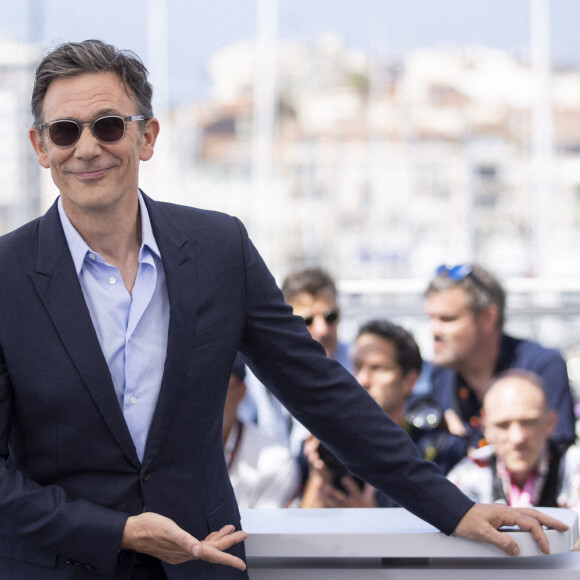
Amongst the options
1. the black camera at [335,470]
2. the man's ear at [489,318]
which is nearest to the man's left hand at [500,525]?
the black camera at [335,470]

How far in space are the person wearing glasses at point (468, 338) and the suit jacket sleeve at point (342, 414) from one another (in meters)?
2.15

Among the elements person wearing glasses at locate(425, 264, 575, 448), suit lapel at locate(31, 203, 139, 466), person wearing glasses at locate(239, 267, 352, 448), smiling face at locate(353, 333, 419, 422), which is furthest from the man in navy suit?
person wearing glasses at locate(425, 264, 575, 448)

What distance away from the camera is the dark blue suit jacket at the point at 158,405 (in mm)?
1281

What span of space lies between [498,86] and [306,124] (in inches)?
229

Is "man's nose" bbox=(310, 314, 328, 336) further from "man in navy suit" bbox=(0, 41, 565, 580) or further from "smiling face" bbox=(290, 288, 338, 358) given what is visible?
"man in navy suit" bbox=(0, 41, 565, 580)

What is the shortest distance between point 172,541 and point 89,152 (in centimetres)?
52

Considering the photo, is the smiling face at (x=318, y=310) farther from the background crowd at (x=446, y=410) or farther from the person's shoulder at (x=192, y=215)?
the person's shoulder at (x=192, y=215)

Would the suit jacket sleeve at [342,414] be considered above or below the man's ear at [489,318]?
above

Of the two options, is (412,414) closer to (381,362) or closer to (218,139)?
(381,362)

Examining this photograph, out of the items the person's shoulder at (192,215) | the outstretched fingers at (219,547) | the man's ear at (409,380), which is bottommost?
the man's ear at (409,380)

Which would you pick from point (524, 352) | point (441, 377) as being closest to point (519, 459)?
point (524, 352)

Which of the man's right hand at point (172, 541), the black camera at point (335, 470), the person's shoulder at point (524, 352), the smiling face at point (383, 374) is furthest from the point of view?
the person's shoulder at point (524, 352)

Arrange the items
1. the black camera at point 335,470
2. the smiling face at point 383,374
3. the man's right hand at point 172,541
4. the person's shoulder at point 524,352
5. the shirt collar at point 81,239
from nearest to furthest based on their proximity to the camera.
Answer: the man's right hand at point 172,541 → the shirt collar at point 81,239 → the black camera at point 335,470 → the smiling face at point 383,374 → the person's shoulder at point 524,352

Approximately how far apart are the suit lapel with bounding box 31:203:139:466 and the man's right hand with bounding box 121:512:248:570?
0.09 meters
